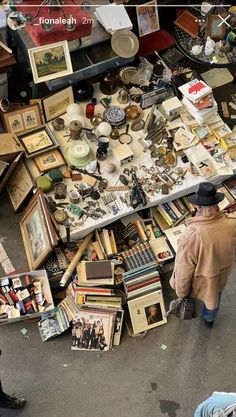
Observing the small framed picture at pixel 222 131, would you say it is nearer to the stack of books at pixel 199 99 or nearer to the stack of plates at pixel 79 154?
the stack of books at pixel 199 99

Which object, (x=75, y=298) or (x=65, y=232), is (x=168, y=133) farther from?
(x=75, y=298)

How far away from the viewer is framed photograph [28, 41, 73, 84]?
16.1 ft

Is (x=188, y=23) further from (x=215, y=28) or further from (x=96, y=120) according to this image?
(x=96, y=120)

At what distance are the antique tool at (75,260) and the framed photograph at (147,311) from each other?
0.56 meters

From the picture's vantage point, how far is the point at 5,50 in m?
5.01

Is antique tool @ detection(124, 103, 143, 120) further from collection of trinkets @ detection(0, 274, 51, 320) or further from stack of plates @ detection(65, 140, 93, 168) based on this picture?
collection of trinkets @ detection(0, 274, 51, 320)

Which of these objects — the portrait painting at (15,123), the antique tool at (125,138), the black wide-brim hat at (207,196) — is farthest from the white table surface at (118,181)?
the black wide-brim hat at (207,196)

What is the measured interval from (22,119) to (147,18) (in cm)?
164

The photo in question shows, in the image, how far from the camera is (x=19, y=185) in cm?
501

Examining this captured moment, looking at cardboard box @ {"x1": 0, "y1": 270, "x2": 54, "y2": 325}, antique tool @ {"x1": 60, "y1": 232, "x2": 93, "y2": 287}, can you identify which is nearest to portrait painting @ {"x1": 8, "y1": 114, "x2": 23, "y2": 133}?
antique tool @ {"x1": 60, "y1": 232, "x2": 93, "y2": 287}

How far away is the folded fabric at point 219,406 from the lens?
3028 mm

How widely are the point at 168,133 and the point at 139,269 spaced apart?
4.34ft

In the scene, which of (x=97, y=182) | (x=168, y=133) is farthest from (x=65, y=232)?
(x=168, y=133)

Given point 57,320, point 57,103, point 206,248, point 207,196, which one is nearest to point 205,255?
point 206,248
